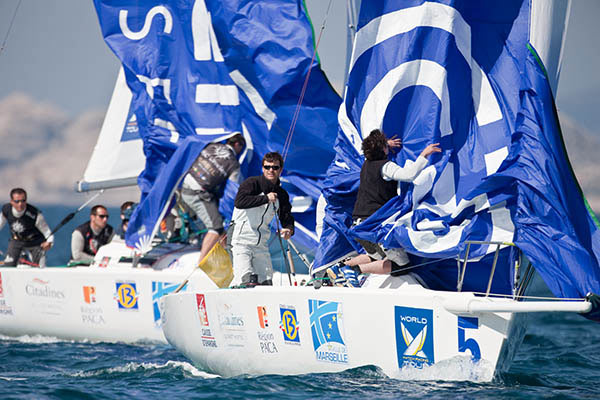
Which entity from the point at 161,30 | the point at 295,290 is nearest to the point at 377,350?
the point at 295,290

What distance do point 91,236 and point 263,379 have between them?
4724 mm

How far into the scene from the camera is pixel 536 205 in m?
4.90

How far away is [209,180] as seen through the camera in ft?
27.4

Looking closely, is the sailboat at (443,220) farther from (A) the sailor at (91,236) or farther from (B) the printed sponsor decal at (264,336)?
(A) the sailor at (91,236)

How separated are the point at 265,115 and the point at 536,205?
13.7 ft

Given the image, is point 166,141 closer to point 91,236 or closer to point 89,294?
point 91,236

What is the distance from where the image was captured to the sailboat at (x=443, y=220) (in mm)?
4707

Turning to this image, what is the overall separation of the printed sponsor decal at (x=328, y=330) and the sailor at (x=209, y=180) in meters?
3.30

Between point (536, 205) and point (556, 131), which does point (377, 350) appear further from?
point (556, 131)

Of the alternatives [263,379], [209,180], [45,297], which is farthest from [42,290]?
[263,379]

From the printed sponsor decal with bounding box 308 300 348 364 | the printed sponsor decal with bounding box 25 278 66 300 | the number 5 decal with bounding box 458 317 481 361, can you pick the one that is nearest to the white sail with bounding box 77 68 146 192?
the printed sponsor decal with bounding box 25 278 66 300

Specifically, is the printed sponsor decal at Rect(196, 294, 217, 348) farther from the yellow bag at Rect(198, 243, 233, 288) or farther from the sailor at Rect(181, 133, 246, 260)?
the sailor at Rect(181, 133, 246, 260)

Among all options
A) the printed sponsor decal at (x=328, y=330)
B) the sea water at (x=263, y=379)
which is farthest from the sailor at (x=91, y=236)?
the printed sponsor decal at (x=328, y=330)

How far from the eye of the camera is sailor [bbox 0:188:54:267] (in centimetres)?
909
